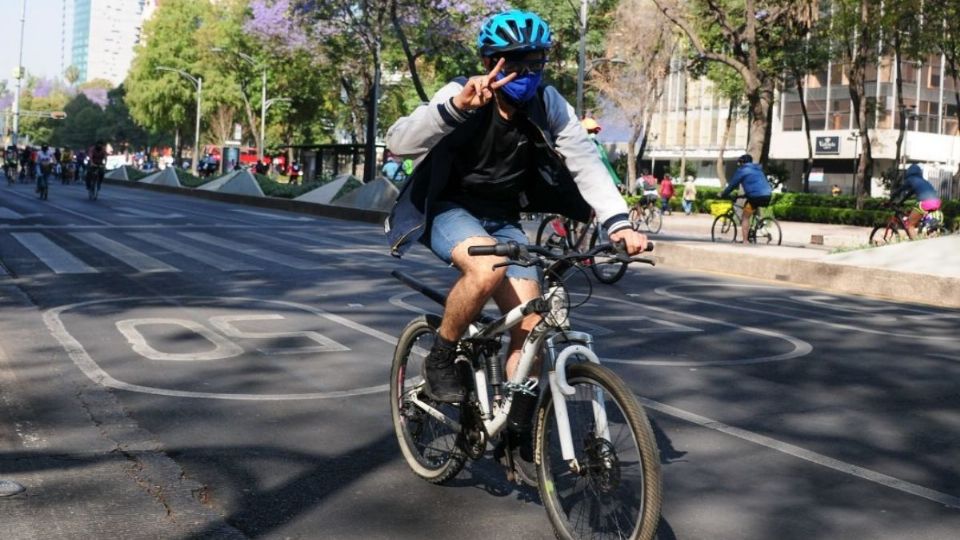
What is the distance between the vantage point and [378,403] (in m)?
6.08

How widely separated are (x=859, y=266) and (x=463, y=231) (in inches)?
434

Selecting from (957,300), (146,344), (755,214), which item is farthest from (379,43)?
(146,344)

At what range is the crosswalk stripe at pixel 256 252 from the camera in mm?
13656

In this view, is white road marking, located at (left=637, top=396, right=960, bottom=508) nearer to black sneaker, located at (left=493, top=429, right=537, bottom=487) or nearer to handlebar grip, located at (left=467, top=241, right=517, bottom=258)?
black sneaker, located at (left=493, top=429, right=537, bottom=487)

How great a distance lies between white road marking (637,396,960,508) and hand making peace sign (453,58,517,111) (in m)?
2.38

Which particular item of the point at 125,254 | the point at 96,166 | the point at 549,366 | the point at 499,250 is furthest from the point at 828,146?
the point at 499,250

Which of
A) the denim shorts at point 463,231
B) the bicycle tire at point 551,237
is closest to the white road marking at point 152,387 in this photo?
the denim shorts at point 463,231

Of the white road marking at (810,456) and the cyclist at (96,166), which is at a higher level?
the cyclist at (96,166)

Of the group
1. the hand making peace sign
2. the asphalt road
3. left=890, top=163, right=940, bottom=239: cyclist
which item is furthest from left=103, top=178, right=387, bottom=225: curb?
the hand making peace sign

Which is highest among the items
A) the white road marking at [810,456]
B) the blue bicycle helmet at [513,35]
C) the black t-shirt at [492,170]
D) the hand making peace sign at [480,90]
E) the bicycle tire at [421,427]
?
the blue bicycle helmet at [513,35]

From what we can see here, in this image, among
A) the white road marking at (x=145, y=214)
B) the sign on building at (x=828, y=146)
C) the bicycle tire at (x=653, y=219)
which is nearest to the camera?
the white road marking at (x=145, y=214)

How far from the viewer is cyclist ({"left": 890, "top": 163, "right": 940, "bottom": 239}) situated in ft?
69.6

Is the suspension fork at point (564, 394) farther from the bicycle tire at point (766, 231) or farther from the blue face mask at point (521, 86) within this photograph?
the bicycle tire at point (766, 231)

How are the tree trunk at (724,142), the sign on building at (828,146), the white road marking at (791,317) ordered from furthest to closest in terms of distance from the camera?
the sign on building at (828,146) → the tree trunk at (724,142) → the white road marking at (791,317)
